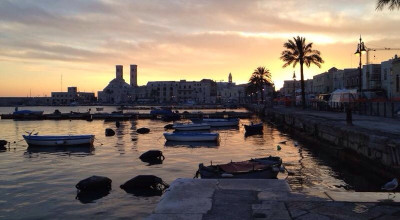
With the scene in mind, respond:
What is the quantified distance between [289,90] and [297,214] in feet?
641

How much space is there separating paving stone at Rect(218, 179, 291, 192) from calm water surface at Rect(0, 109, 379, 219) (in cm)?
583

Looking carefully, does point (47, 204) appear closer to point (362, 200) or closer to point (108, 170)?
point (108, 170)

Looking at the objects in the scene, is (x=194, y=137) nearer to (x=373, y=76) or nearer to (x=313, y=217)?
(x=313, y=217)

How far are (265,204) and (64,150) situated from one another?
1289 inches

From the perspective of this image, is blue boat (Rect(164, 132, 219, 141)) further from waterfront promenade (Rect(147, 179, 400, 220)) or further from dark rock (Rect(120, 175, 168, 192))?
waterfront promenade (Rect(147, 179, 400, 220))

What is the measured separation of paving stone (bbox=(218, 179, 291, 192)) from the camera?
9.95 metres

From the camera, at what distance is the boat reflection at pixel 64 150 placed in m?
35.1

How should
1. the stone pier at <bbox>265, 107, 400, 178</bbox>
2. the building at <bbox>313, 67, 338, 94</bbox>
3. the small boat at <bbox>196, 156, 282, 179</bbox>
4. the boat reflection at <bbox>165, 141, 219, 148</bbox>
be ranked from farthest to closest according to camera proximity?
1. the building at <bbox>313, 67, 338, 94</bbox>
2. the boat reflection at <bbox>165, 141, 219, 148</bbox>
3. the stone pier at <bbox>265, 107, 400, 178</bbox>
4. the small boat at <bbox>196, 156, 282, 179</bbox>

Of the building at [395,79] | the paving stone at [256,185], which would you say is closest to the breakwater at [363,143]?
the paving stone at [256,185]

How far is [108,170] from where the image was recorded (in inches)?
1013

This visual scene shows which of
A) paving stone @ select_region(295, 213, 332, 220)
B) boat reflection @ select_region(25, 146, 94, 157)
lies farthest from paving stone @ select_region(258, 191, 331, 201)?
boat reflection @ select_region(25, 146, 94, 157)

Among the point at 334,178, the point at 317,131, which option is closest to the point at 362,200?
the point at 334,178

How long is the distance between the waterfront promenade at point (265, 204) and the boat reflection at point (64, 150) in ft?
87.8

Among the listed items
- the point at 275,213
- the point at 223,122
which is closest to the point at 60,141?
the point at 223,122
